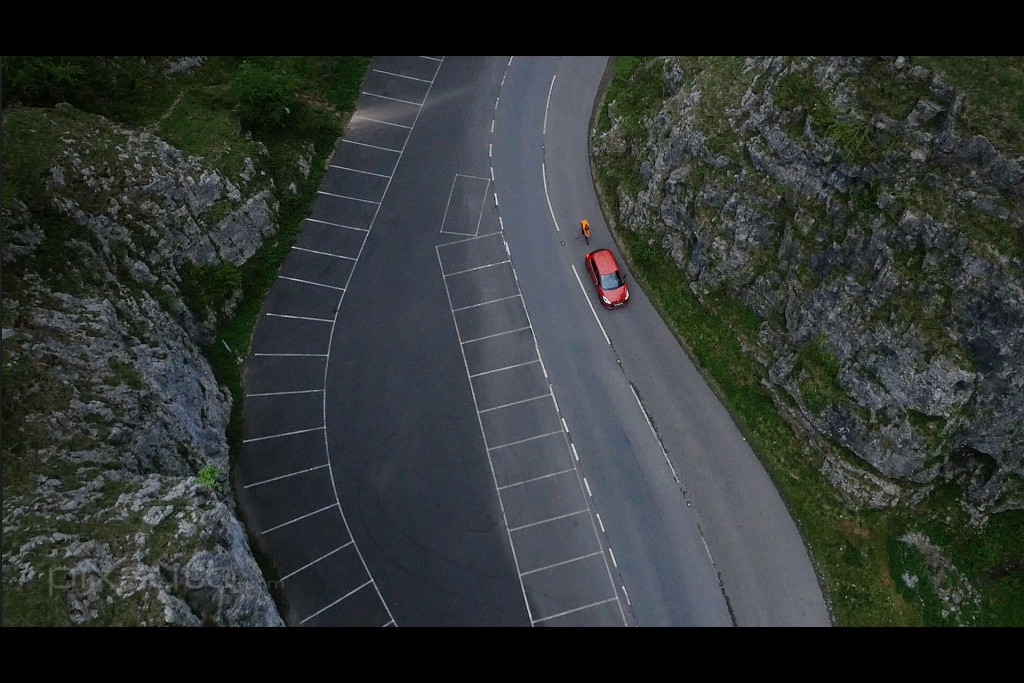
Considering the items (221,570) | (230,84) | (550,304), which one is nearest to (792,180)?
(550,304)

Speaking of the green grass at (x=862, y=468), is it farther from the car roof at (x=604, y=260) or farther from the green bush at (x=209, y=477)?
the green bush at (x=209, y=477)

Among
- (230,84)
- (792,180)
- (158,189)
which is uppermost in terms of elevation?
(792,180)

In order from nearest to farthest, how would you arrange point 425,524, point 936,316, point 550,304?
1. point 936,316
2. point 425,524
3. point 550,304

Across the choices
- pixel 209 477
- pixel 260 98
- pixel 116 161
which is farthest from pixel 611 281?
pixel 116 161

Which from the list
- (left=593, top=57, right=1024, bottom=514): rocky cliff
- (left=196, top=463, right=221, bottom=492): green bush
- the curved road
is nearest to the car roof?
the curved road

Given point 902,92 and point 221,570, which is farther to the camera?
point 902,92

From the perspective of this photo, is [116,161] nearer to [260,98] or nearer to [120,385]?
[260,98]

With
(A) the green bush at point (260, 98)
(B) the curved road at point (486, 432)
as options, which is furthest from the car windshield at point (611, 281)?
(A) the green bush at point (260, 98)
